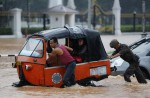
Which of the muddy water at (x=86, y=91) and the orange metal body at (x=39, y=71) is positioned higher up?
the orange metal body at (x=39, y=71)

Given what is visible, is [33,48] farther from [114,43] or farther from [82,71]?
[114,43]

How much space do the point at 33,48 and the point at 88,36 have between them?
1576 millimetres

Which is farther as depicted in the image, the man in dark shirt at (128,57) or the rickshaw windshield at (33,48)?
the man in dark shirt at (128,57)

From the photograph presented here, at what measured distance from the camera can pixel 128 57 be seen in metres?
13.7

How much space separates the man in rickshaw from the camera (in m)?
12.7

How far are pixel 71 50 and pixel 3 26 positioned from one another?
1698 inches

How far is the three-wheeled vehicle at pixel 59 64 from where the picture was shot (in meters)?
12.8

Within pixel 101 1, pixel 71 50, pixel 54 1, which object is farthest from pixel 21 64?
pixel 101 1

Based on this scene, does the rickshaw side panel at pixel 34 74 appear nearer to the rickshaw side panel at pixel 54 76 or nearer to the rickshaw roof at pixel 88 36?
the rickshaw side panel at pixel 54 76

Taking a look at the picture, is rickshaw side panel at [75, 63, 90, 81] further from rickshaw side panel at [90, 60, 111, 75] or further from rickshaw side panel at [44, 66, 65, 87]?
rickshaw side panel at [44, 66, 65, 87]

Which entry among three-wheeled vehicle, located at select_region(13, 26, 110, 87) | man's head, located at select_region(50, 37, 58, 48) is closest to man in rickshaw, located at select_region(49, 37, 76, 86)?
man's head, located at select_region(50, 37, 58, 48)

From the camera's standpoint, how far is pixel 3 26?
182 ft

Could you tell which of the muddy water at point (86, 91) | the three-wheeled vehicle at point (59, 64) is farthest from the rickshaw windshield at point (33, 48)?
the muddy water at point (86, 91)

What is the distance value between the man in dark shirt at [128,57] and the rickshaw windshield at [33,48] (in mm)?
1935
